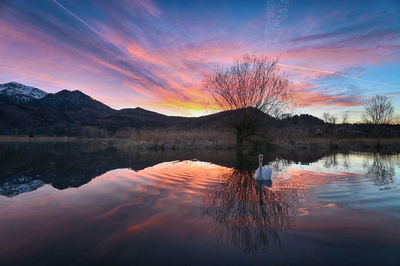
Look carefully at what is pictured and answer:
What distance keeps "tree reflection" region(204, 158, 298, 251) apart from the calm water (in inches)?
0.6

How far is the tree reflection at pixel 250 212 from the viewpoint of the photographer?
297 centimetres

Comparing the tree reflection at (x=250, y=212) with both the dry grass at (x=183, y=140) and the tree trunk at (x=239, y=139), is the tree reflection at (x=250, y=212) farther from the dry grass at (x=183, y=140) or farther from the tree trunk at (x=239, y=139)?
the dry grass at (x=183, y=140)

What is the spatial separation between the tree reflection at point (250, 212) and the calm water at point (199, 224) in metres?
0.02

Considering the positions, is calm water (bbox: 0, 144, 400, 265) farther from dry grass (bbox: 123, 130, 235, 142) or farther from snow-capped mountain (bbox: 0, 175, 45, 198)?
dry grass (bbox: 123, 130, 235, 142)

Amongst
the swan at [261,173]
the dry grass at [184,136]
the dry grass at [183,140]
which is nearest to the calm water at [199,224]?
the swan at [261,173]

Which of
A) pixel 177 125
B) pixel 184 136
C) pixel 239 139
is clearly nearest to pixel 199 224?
pixel 239 139

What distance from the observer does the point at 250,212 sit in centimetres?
395

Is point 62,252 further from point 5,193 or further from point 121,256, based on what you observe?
point 5,193

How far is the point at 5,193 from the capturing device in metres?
5.34

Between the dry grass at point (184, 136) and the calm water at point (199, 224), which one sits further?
the dry grass at point (184, 136)

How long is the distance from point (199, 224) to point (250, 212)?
3.45 feet

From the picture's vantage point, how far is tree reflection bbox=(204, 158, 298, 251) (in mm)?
2975

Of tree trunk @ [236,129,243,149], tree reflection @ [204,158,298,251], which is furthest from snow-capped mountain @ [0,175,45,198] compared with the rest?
tree trunk @ [236,129,243,149]

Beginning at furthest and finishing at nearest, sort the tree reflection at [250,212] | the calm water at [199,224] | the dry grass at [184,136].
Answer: the dry grass at [184,136] < the tree reflection at [250,212] < the calm water at [199,224]
